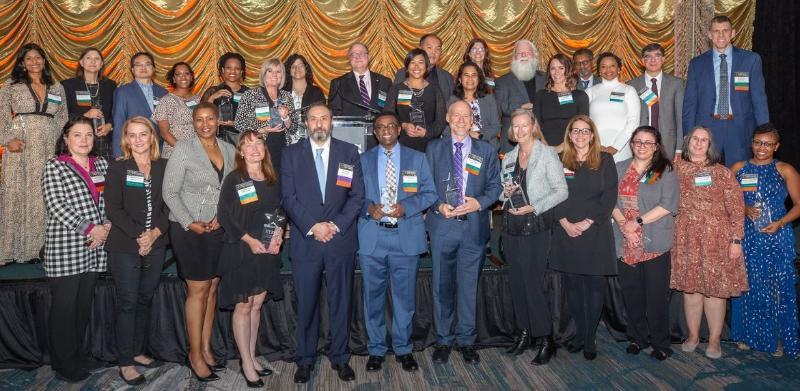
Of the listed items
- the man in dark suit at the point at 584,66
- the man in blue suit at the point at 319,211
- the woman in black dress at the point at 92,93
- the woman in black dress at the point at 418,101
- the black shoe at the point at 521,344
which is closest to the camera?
the man in blue suit at the point at 319,211

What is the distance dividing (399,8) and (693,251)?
571 cm

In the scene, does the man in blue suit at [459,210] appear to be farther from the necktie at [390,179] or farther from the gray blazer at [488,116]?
the gray blazer at [488,116]

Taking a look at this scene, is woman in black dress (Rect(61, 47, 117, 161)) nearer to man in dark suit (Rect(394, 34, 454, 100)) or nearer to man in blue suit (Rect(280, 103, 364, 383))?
man in blue suit (Rect(280, 103, 364, 383))

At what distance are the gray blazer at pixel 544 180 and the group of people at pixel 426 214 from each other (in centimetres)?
1

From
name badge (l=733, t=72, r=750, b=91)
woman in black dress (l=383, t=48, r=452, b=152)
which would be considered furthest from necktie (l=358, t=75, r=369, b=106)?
name badge (l=733, t=72, r=750, b=91)

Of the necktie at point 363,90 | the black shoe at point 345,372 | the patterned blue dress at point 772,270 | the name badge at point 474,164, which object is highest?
the necktie at point 363,90

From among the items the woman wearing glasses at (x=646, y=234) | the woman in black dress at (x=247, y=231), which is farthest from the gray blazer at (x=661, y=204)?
the woman in black dress at (x=247, y=231)

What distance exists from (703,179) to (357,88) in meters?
2.62

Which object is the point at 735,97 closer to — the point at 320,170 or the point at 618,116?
the point at 618,116

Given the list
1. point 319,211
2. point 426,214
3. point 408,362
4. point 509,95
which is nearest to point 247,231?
point 319,211

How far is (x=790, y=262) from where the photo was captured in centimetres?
411

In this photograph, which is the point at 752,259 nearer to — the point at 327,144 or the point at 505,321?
the point at 505,321

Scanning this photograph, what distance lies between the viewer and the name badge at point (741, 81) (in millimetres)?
4715

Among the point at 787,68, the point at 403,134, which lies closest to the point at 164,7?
the point at 403,134
